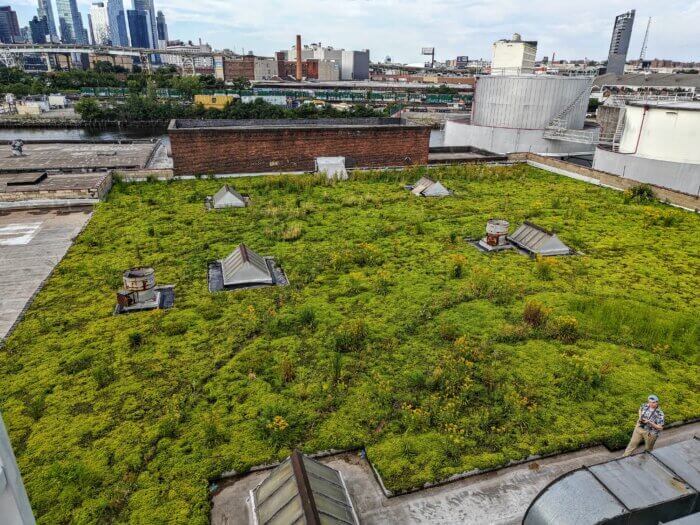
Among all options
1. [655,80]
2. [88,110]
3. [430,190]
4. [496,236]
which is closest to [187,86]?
Result: [88,110]

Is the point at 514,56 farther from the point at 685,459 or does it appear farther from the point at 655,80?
the point at 655,80

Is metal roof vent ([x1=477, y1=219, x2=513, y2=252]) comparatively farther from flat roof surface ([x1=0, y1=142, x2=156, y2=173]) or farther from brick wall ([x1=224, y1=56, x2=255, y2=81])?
brick wall ([x1=224, y1=56, x2=255, y2=81])

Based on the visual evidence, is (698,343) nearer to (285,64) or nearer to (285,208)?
(285,208)

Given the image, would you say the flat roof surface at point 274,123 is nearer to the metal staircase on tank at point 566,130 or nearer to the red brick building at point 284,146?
the red brick building at point 284,146

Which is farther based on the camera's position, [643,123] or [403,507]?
[643,123]

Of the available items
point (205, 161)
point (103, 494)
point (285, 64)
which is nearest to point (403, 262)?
point (103, 494)
